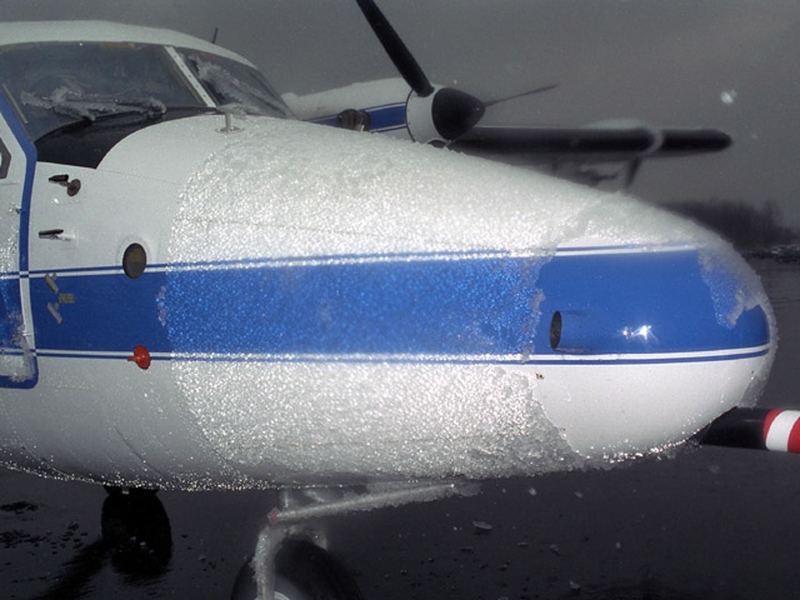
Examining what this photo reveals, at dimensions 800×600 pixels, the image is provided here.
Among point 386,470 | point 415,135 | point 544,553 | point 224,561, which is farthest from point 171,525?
point 415,135

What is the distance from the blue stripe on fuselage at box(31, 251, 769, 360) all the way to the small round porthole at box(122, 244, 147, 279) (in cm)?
4

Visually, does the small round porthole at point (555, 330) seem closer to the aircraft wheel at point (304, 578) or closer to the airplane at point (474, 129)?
the aircraft wheel at point (304, 578)

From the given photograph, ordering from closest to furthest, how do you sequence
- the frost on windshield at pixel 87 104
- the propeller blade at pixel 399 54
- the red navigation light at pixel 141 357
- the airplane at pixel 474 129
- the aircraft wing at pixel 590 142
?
the red navigation light at pixel 141 357 → the frost on windshield at pixel 87 104 → the airplane at pixel 474 129 → the propeller blade at pixel 399 54 → the aircraft wing at pixel 590 142

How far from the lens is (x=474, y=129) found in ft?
52.1

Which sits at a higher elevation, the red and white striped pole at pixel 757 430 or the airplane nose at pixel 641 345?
Answer: the airplane nose at pixel 641 345

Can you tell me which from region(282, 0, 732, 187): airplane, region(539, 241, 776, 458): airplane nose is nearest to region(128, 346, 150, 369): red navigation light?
region(539, 241, 776, 458): airplane nose

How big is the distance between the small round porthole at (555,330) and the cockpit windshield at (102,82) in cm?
191

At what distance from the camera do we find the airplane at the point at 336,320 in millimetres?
2271

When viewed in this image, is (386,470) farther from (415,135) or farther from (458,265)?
(415,135)

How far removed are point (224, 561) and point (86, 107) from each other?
265 centimetres

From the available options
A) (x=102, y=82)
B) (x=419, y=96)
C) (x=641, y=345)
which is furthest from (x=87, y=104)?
(x=419, y=96)

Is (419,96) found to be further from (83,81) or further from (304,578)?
(304,578)

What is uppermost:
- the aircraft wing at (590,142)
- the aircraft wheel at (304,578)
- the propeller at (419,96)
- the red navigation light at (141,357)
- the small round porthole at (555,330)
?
the propeller at (419,96)

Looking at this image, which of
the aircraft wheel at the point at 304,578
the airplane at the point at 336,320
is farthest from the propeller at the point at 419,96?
the aircraft wheel at the point at 304,578
